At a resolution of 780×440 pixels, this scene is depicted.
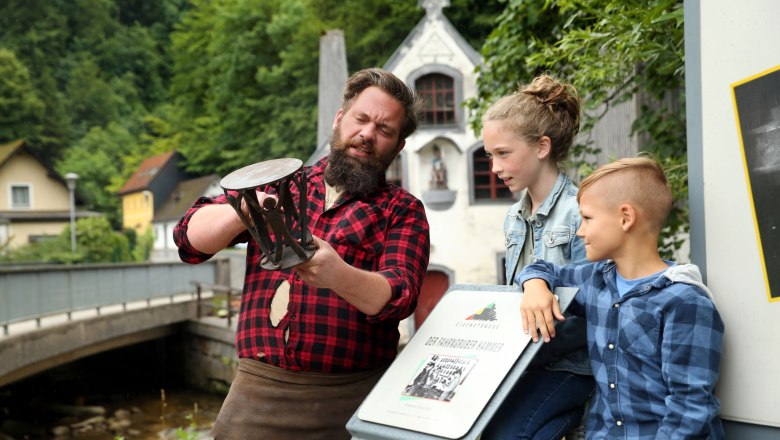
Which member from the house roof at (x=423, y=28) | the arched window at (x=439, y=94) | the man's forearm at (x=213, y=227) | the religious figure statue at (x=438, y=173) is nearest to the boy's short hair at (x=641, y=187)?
the man's forearm at (x=213, y=227)

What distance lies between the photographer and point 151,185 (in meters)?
41.1

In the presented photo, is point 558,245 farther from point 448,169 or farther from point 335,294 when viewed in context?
point 448,169

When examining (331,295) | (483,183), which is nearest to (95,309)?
(483,183)

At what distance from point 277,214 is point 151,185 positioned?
41918 mm

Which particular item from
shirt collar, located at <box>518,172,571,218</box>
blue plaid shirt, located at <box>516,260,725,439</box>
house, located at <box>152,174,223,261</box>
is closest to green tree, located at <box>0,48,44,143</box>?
house, located at <box>152,174,223,261</box>

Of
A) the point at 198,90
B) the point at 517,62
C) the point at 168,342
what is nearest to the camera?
the point at 517,62

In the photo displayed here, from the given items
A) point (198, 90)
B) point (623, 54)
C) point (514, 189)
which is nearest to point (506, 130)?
point (514, 189)

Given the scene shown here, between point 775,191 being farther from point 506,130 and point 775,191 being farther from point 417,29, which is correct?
point 417,29

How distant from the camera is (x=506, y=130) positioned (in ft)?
6.97

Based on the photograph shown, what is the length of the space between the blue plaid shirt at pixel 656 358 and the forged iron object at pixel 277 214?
787mm

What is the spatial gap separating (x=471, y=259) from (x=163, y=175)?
30.1 meters

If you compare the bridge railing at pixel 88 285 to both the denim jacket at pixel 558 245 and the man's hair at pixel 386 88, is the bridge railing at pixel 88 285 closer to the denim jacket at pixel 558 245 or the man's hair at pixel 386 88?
the man's hair at pixel 386 88

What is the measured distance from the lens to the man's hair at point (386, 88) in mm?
2328

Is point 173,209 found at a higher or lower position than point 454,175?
higher
